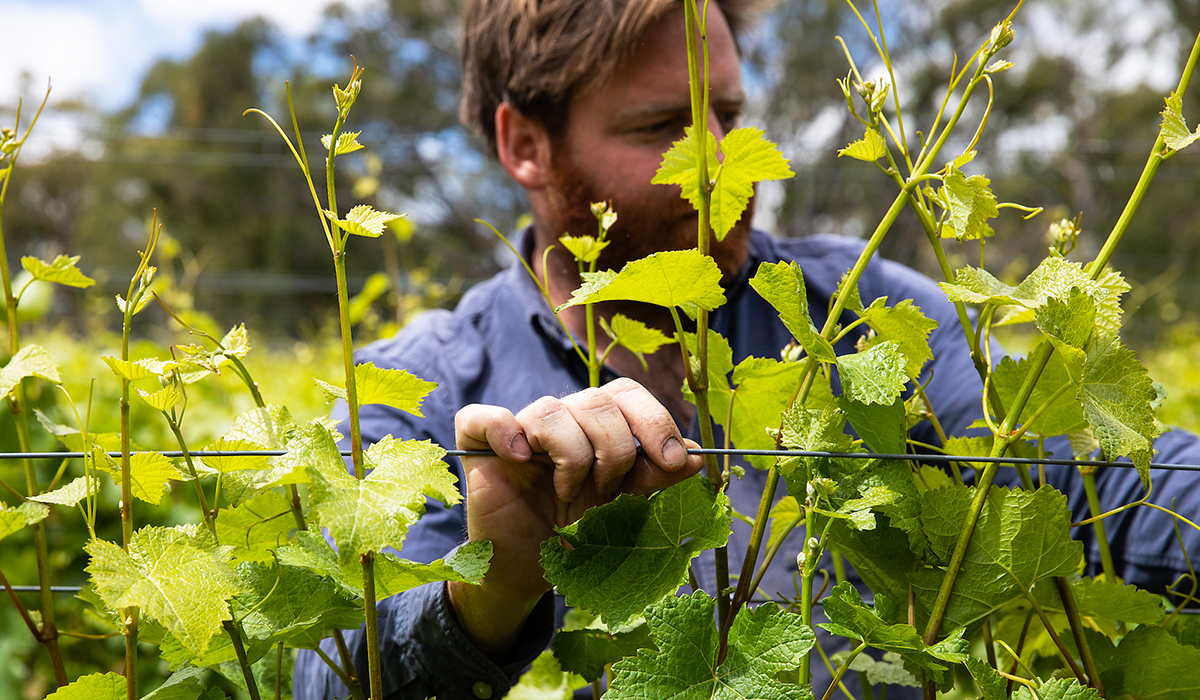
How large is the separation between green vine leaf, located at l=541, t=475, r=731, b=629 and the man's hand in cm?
3

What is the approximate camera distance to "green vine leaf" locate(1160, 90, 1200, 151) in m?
0.46

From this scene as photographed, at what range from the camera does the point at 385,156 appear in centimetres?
1608

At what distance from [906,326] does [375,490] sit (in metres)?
0.33

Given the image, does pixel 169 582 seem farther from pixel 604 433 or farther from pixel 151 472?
pixel 604 433

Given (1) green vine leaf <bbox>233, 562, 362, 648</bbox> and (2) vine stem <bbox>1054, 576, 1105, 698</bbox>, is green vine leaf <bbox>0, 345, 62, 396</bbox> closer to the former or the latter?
(1) green vine leaf <bbox>233, 562, 362, 648</bbox>

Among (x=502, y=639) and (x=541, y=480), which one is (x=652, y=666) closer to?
(x=541, y=480)

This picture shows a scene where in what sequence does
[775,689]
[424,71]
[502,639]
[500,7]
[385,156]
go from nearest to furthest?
[775,689]
[502,639]
[500,7]
[385,156]
[424,71]

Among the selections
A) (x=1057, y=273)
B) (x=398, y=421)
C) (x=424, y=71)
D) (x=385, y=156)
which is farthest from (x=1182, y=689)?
(x=424, y=71)

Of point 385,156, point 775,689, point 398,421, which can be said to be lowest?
point 385,156

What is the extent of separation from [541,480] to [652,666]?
0.21 metres

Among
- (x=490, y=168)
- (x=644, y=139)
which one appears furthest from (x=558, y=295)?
(x=490, y=168)

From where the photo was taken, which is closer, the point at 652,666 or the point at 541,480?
the point at 652,666

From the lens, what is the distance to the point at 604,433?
55 centimetres

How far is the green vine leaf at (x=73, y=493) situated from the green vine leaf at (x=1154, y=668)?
64cm
